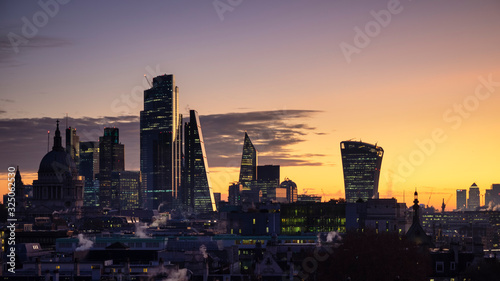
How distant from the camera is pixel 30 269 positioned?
161 m

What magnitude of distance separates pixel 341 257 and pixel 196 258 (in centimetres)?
2401

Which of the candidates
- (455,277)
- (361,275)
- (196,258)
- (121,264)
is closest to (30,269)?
(121,264)

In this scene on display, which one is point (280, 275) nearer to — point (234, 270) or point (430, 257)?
point (234, 270)

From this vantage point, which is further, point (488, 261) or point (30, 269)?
point (30, 269)

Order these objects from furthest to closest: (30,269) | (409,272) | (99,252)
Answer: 1. (99,252)
2. (30,269)
3. (409,272)

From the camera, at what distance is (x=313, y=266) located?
15750 cm

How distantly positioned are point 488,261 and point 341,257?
830 inches

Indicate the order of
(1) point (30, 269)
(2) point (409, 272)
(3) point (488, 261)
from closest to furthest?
1. (2) point (409, 272)
2. (3) point (488, 261)
3. (1) point (30, 269)

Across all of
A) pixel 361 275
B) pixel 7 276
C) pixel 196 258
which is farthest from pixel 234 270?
pixel 7 276

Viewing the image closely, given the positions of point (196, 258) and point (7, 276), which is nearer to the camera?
point (7, 276)

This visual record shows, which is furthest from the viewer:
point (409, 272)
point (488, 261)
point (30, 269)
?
point (30, 269)

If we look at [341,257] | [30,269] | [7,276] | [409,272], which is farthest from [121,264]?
[409,272]

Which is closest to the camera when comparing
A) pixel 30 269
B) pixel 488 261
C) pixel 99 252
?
pixel 488 261

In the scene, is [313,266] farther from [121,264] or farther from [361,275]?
[121,264]
